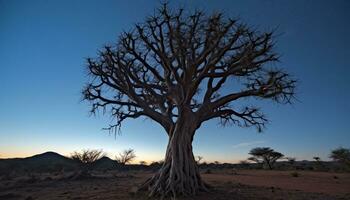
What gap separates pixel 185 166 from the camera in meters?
11.4

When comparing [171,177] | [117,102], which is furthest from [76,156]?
[171,177]

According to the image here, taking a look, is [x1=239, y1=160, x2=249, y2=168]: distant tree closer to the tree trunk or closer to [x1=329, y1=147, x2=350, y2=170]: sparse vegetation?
[x1=329, y1=147, x2=350, y2=170]: sparse vegetation

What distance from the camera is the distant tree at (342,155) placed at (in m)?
35.2

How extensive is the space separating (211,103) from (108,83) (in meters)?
5.03

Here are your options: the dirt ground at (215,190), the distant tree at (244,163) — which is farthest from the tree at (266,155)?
the dirt ground at (215,190)

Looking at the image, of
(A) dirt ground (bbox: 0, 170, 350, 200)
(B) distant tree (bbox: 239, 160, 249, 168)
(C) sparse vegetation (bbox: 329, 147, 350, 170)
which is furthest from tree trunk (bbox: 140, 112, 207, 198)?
(B) distant tree (bbox: 239, 160, 249, 168)

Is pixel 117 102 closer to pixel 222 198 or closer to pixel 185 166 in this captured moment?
pixel 185 166

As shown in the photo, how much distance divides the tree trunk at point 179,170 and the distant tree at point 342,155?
31.6m

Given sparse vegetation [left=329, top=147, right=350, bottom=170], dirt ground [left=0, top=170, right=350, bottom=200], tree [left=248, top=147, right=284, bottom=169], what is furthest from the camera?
tree [left=248, top=147, right=284, bottom=169]

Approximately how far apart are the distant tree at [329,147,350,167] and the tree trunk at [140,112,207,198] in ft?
104

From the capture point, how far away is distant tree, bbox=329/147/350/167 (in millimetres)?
35188

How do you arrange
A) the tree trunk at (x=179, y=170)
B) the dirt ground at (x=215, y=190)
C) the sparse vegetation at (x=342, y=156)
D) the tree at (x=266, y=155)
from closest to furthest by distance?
1. the tree trunk at (x=179, y=170)
2. the dirt ground at (x=215, y=190)
3. the sparse vegetation at (x=342, y=156)
4. the tree at (x=266, y=155)

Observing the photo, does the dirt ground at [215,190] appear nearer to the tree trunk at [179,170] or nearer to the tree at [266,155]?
the tree trunk at [179,170]

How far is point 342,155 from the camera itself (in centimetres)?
3656
